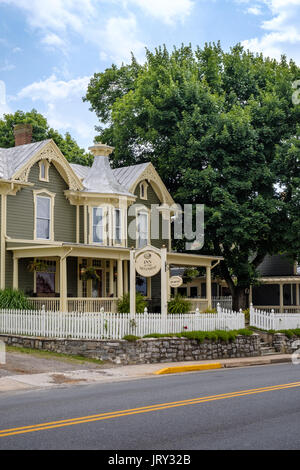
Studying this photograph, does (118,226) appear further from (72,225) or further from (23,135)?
(23,135)

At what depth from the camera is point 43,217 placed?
27.5 metres

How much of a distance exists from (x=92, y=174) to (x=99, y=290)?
5.82m

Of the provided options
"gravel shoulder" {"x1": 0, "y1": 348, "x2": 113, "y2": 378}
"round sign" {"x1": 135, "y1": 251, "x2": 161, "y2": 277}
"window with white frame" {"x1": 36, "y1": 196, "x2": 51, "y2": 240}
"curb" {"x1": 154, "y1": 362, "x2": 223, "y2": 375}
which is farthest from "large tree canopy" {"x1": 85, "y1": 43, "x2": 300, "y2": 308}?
"gravel shoulder" {"x1": 0, "y1": 348, "x2": 113, "y2": 378}

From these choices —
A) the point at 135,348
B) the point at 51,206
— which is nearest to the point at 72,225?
the point at 51,206

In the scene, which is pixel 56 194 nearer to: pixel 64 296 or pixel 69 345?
pixel 64 296

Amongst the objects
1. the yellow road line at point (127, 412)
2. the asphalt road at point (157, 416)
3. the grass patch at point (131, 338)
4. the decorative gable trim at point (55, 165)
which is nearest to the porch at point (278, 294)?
the decorative gable trim at point (55, 165)

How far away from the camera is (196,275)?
38.0 metres

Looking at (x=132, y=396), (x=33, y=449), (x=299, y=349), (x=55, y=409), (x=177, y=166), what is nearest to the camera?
(x=33, y=449)

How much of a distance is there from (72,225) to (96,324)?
29.9 feet

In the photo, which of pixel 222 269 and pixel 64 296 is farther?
pixel 222 269

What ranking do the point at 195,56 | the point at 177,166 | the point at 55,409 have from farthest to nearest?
the point at 195,56, the point at 177,166, the point at 55,409

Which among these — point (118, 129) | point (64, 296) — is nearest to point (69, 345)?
point (64, 296)

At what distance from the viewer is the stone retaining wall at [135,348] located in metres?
20.1

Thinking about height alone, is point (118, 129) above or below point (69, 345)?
above
